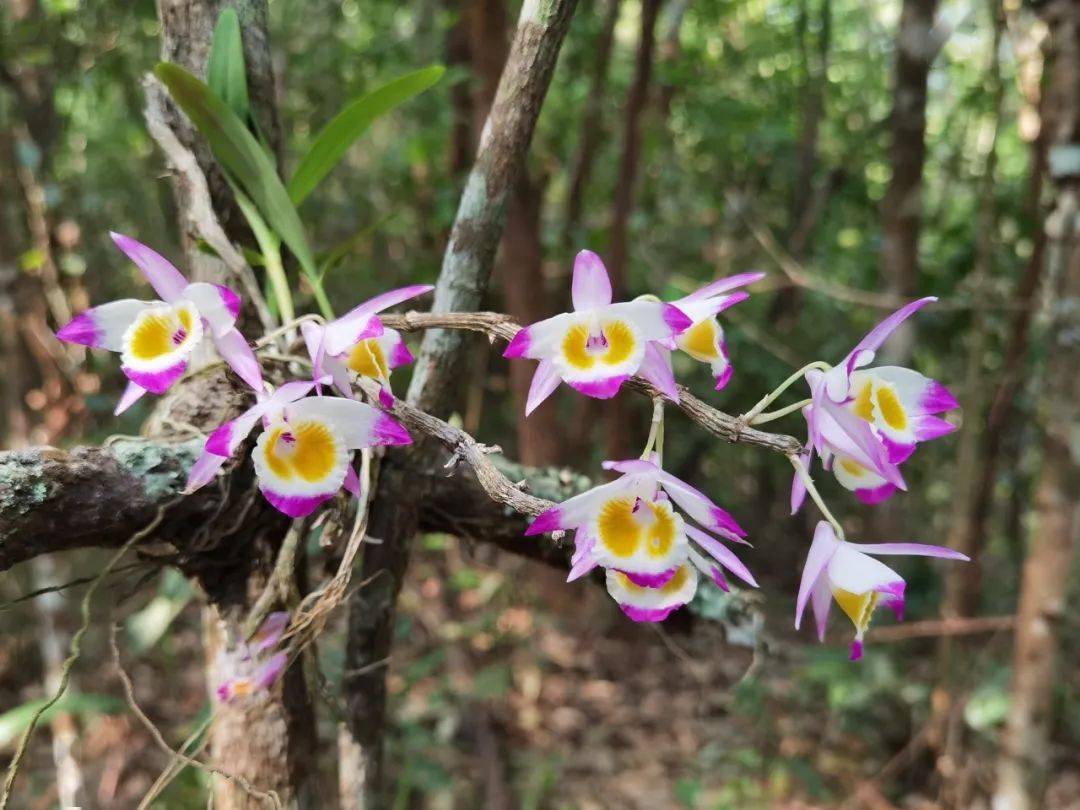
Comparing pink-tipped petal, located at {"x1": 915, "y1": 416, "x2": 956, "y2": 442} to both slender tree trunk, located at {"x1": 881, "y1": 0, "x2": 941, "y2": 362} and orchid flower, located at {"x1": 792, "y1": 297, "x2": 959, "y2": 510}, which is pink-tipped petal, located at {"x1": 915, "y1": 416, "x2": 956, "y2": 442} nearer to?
orchid flower, located at {"x1": 792, "y1": 297, "x2": 959, "y2": 510}

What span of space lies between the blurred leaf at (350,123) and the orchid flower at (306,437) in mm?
267

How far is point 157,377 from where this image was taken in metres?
0.45

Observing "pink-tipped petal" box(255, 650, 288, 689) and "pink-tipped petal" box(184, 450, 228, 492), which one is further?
"pink-tipped petal" box(255, 650, 288, 689)

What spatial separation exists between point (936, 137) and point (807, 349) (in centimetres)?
120

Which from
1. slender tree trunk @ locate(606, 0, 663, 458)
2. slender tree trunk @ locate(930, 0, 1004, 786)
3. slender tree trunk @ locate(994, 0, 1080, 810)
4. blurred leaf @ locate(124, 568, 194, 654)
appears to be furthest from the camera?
slender tree trunk @ locate(606, 0, 663, 458)

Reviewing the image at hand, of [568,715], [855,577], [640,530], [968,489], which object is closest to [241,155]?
[640,530]

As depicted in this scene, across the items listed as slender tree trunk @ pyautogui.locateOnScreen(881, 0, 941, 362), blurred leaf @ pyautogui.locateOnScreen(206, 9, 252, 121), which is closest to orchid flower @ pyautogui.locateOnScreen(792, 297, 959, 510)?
blurred leaf @ pyautogui.locateOnScreen(206, 9, 252, 121)

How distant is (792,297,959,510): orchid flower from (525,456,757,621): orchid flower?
0.25 feet

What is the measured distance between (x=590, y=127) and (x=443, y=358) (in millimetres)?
1655

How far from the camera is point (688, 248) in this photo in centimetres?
301

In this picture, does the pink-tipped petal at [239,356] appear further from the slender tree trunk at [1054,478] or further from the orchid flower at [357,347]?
the slender tree trunk at [1054,478]

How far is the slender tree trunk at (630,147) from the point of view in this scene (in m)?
1.82

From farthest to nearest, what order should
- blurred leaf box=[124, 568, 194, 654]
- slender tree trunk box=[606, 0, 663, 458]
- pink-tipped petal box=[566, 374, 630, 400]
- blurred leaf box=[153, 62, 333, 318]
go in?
slender tree trunk box=[606, 0, 663, 458] → blurred leaf box=[124, 568, 194, 654] → blurred leaf box=[153, 62, 333, 318] → pink-tipped petal box=[566, 374, 630, 400]

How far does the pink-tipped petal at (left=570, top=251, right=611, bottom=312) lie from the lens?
468 millimetres
